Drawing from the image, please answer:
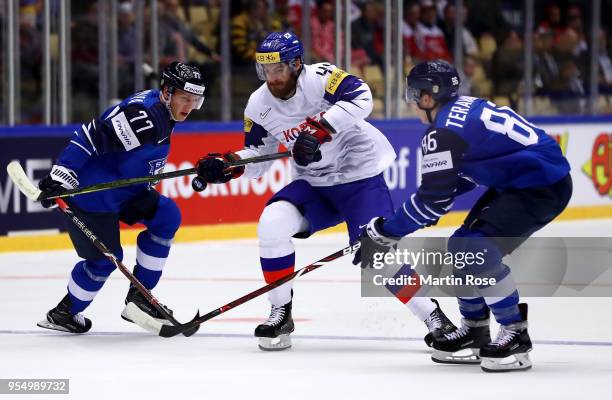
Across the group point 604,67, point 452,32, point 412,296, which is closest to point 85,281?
point 412,296

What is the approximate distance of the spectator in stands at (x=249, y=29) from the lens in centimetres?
1064

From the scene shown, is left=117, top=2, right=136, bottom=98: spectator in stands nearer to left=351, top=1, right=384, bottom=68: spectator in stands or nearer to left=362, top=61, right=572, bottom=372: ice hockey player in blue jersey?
left=351, top=1, right=384, bottom=68: spectator in stands

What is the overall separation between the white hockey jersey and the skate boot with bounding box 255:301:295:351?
1.89ft

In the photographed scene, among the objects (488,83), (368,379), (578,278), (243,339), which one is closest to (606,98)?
(488,83)

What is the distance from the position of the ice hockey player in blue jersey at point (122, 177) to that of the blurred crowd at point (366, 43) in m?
3.71

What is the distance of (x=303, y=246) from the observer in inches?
383

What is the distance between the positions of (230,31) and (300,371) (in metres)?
6.08

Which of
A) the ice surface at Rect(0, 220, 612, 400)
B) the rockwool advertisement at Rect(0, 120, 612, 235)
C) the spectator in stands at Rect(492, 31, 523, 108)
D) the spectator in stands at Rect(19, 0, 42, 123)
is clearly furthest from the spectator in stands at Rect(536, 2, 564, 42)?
the ice surface at Rect(0, 220, 612, 400)

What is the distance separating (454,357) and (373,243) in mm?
512

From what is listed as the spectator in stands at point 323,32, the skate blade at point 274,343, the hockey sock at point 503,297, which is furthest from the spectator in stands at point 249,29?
the hockey sock at point 503,297

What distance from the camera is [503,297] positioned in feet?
15.6

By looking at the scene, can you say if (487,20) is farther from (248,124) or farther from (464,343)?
(464,343)

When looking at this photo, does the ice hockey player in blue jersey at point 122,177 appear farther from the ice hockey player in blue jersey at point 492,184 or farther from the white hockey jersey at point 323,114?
the ice hockey player in blue jersey at point 492,184

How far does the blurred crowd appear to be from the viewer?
973 centimetres
